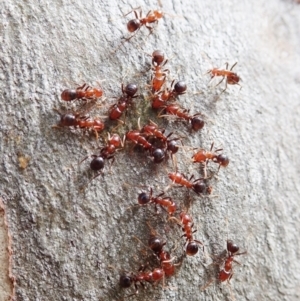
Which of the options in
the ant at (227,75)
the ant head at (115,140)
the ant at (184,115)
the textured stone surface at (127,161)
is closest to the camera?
the textured stone surface at (127,161)

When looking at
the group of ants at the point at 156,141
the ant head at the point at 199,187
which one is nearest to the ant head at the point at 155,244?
the group of ants at the point at 156,141

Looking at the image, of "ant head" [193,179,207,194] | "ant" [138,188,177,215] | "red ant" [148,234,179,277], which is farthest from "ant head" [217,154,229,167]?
"red ant" [148,234,179,277]


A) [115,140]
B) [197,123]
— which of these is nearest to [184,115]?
[197,123]

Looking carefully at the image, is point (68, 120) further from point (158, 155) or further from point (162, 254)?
point (162, 254)

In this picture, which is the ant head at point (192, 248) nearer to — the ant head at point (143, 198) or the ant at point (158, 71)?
the ant head at point (143, 198)

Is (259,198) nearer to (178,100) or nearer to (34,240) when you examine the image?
(178,100)

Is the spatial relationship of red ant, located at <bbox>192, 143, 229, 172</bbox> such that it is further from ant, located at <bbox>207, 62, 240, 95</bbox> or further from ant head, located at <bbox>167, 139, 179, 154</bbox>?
ant, located at <bbox>207, 62, 240, 95</bbox>
